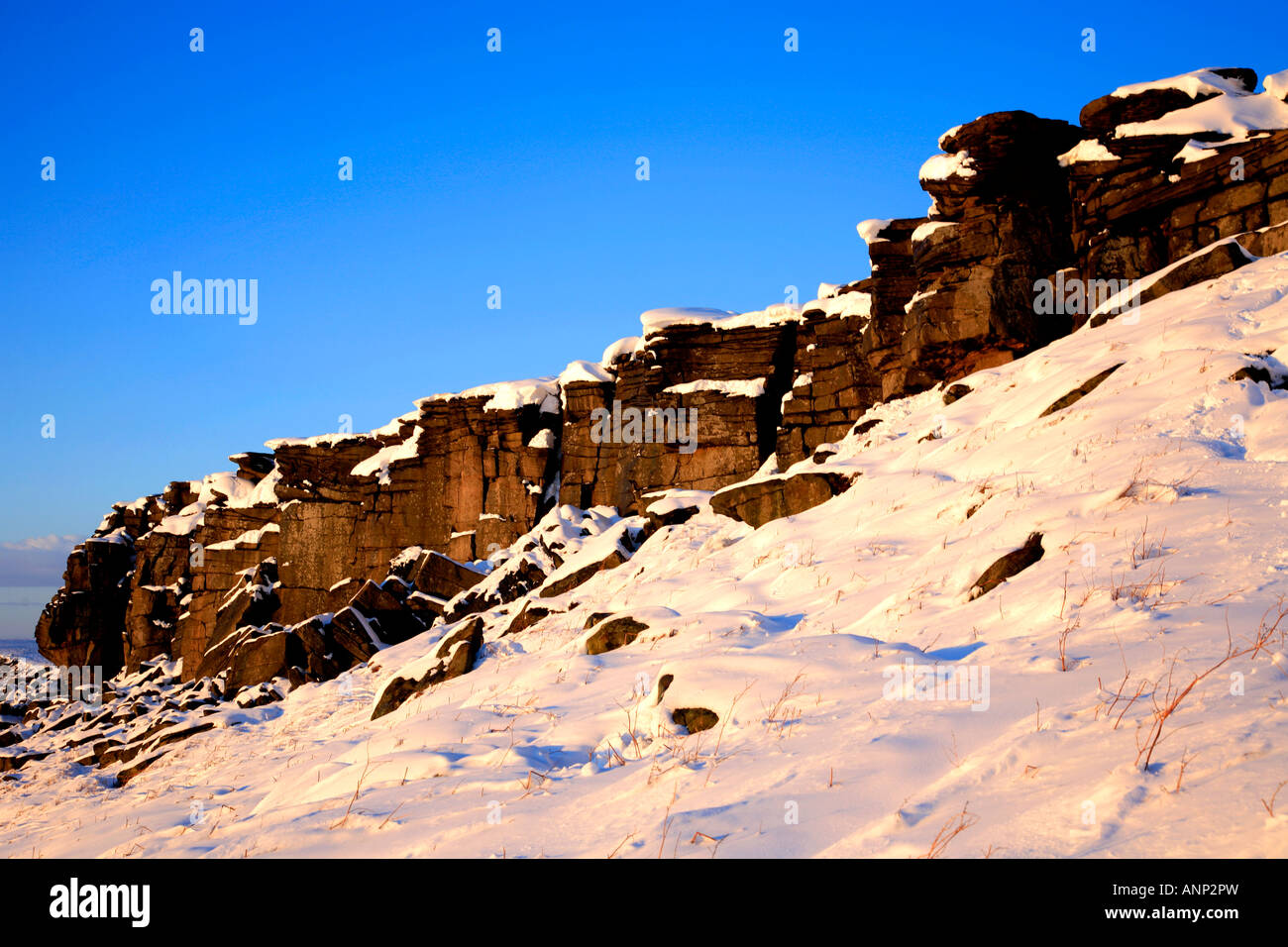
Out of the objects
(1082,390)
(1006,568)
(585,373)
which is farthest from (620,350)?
(1006,568)

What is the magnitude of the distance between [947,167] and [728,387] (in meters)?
11.4

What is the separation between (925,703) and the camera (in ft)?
15.2

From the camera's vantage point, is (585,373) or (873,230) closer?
(873,230)

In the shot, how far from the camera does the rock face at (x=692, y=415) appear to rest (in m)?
19.3

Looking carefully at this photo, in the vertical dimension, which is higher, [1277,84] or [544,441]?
[1277,84]

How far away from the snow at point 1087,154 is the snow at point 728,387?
12490mm

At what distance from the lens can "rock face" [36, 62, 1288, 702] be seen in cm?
1928

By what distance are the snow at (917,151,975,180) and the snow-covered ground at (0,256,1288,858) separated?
11.3 m

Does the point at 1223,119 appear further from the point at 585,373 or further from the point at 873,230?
the point at 585,373

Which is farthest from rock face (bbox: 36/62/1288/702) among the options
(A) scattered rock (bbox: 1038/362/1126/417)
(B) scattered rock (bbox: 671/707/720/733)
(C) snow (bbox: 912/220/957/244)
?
(B) scattered rock (bbox: 671/707/720/733)

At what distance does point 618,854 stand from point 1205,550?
5148mm

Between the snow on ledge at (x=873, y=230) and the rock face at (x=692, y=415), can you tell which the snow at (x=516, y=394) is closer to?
the rock face at (x=692, y=415)
